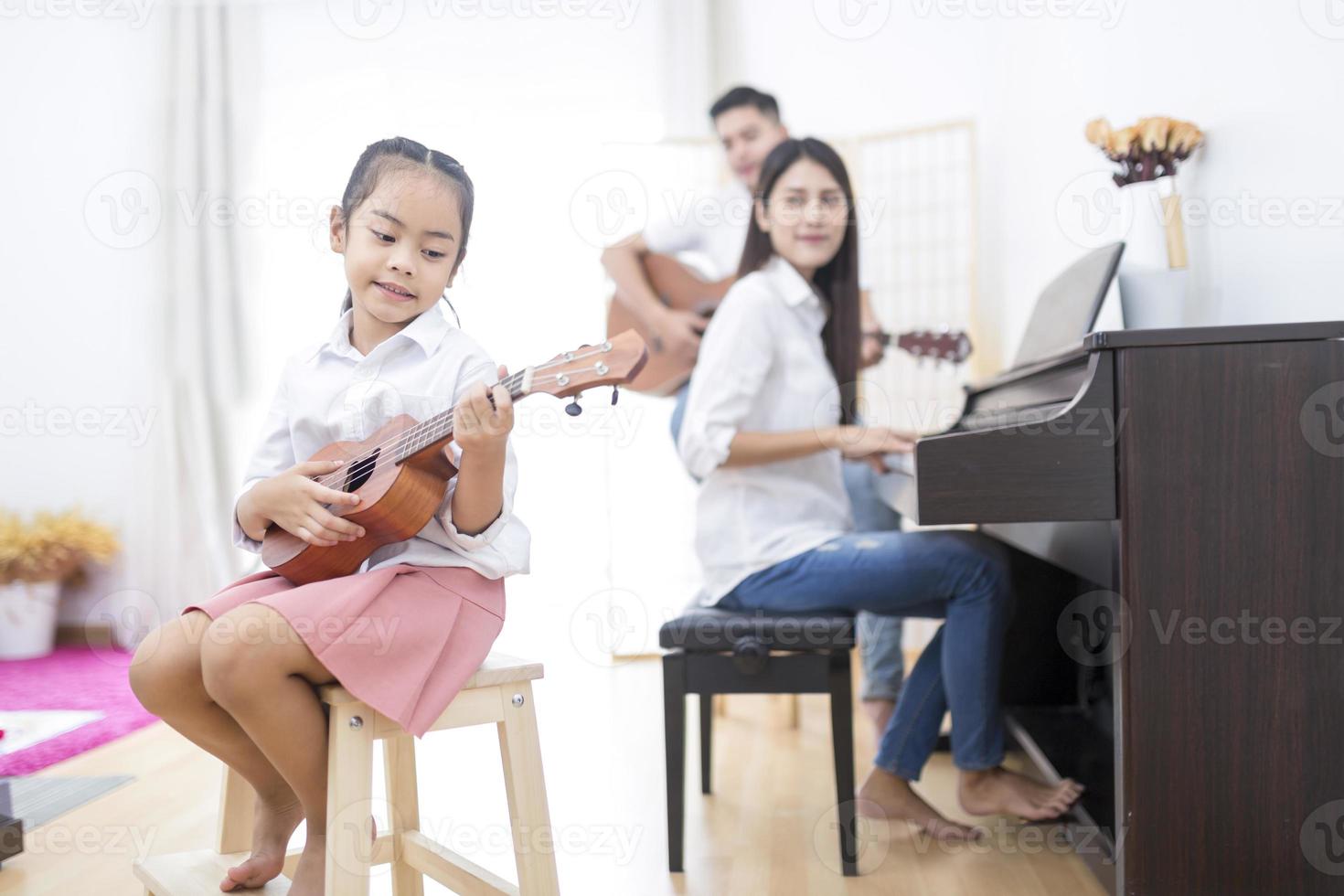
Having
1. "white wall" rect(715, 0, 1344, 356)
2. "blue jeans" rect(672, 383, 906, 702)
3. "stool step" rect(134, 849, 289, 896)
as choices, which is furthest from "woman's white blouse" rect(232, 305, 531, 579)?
"white wall" rect(715, 0, 1344, 356)

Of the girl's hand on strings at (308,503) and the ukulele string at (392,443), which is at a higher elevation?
the ukulele string at (392,443)

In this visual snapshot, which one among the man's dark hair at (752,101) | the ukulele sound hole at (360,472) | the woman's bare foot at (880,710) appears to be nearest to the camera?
the ukulele sound hole at (360,472)

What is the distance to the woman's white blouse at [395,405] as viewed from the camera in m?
1.38

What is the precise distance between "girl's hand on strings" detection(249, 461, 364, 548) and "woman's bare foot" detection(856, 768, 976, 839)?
3.66 feet

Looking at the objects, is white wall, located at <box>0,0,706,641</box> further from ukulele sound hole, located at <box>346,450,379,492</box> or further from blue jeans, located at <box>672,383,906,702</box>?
ukulele sound hole, located at <box>346,450,379,492</box>

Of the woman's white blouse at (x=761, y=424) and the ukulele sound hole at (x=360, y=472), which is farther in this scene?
the woman's white blouse at (x=761, y=424)

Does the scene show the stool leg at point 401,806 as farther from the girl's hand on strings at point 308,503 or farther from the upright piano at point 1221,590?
the upright piano at point 1221,590

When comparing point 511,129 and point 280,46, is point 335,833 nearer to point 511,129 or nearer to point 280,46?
point 511,129

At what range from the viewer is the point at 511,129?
3904 mm

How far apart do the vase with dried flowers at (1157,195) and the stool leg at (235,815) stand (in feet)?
5.60

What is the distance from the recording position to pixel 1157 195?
2.05m

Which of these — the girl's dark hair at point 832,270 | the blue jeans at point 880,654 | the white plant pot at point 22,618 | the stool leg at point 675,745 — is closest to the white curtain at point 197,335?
the white plant pot at point 22,618

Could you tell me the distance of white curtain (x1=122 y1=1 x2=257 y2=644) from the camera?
4047 mm

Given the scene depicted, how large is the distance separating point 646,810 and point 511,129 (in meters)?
2.62
